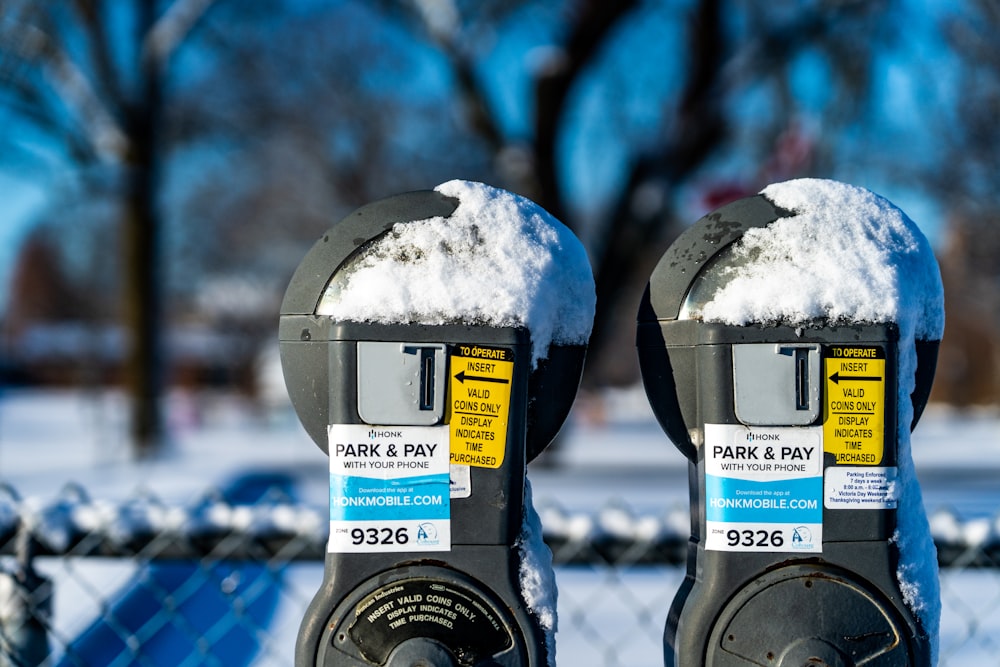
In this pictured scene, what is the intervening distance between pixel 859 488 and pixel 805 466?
8 cm

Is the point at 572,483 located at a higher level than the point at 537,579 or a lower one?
lower

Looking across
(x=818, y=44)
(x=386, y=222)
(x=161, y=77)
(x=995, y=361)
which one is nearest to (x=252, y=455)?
(x=161, y=77)

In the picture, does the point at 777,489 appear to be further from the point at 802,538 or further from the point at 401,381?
the point at 401,381

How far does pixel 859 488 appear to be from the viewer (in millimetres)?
1349

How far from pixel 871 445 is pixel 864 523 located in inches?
4.1

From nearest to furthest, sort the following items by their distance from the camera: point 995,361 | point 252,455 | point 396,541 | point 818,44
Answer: point 396,541 → point 818,44 → point 252,455 → point 995,361

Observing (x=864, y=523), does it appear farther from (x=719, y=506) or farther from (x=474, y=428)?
(x=474, y=428)

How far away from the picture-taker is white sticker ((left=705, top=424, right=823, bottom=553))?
1339 millimetres

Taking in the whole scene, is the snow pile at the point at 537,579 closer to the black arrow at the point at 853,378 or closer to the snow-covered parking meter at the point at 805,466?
the snow-covered parking meter at the point at 805,466

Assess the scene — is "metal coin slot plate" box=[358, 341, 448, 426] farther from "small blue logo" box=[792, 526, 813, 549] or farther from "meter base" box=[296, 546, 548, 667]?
"small blue logo" box=[792, 526, 813, 549]

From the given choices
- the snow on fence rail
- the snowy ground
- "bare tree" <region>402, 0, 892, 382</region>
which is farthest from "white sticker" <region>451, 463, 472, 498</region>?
"bare tree" <region>402, 0, 892, 382</region>

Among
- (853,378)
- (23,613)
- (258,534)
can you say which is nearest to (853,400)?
(853,378)

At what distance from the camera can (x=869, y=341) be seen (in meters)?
1.34

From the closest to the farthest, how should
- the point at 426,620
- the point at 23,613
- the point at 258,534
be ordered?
the point at 426,620 → the point at 23,613 → the point at 258,534
